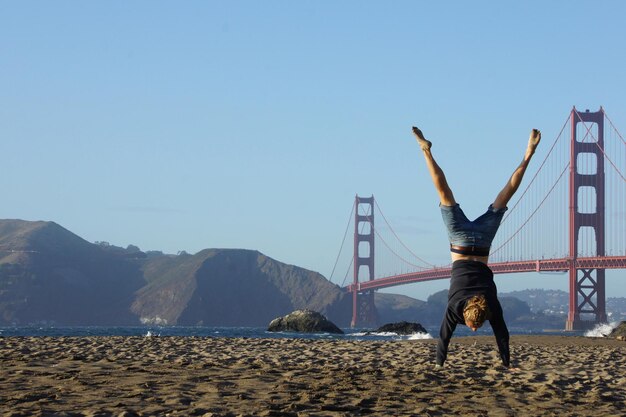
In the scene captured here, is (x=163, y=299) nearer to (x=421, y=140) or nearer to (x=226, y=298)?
(x=226, y=298)

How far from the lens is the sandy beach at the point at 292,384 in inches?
Result: 353

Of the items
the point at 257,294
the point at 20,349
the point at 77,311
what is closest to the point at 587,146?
the point at 20,349

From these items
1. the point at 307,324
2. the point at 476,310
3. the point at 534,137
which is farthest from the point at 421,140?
the point at 307,324

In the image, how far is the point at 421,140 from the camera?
8.65 m

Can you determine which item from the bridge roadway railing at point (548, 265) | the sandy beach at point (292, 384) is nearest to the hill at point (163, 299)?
the bridge roadway railing at point (548, 265)

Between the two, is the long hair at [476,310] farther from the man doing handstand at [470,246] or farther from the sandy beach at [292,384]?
the sandy beach at [292,384]

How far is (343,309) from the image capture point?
157000 millimetres

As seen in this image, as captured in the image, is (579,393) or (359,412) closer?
(359,412)

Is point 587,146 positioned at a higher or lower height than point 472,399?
higher

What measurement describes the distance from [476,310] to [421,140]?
1.62 meters

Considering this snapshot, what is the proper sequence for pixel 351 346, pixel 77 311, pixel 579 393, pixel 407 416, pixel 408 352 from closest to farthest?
pixel 407 416 < pixel 579 393 < pixel 408 352 < pixel 351 346 < pixel 77 311

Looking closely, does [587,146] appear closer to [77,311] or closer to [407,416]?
[407,416]

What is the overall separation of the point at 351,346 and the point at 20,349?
6.58 metres

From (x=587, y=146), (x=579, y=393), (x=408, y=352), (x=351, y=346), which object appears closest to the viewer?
(x=579, y=393)
